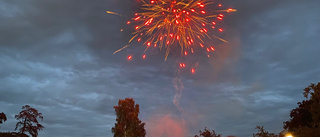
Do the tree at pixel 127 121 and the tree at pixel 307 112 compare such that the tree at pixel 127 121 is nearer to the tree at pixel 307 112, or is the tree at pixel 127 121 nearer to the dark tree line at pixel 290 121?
the dark tree line at pixel 290 121

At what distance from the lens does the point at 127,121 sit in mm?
59406

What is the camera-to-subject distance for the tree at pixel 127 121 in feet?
188

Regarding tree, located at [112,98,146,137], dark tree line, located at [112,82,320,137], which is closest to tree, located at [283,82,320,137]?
dark tree line, located at [112,82,320,137]

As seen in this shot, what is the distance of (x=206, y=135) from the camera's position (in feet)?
132

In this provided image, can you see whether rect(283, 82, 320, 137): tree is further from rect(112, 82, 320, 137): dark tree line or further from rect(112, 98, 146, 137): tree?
rect(112, 98, 146, 137): tree

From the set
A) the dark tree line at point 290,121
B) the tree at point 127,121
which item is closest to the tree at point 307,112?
the dark tree line at point 290,121

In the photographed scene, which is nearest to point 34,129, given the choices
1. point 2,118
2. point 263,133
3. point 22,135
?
point 22,135

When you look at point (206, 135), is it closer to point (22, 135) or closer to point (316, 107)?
point (316, 107)

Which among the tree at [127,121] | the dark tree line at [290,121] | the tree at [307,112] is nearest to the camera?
the dark tree line at [290,121]

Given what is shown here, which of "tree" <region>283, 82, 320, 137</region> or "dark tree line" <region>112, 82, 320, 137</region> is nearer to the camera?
"dark tree line" <region>112, 82, 320, 137</region>

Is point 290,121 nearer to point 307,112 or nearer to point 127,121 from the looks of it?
point 307,112

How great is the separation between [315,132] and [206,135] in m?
14.9

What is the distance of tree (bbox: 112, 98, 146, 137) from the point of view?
5734cm

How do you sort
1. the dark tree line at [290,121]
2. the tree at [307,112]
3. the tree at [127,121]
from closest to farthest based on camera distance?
1. the dark tree line at [290,121]
2. the tree at [307,112]
3. the tree at [127,121]
